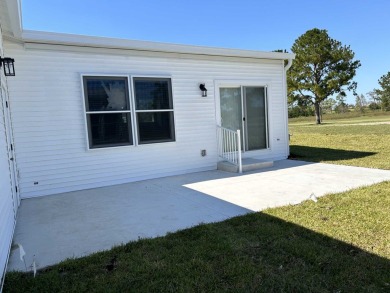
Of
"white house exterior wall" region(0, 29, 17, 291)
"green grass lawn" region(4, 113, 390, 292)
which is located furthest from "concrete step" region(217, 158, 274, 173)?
"white house exterior wall" region(0, 29, 17, 291)

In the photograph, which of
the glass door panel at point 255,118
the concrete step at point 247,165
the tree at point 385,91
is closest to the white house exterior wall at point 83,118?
the concrete step at point 247,165

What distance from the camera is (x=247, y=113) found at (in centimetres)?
721

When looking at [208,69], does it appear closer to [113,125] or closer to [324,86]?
[113,125]

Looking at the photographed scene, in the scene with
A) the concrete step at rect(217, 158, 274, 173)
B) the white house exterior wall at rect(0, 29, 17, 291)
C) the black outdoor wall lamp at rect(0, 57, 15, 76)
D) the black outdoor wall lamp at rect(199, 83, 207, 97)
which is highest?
the black outdoor wall lamp at rect(0, 57, 15, 76)

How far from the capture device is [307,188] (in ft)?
14.6

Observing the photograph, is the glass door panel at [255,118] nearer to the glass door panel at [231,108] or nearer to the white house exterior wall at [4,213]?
the glass door panel at [231,108]

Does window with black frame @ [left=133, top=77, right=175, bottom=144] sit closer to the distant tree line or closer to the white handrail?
the white handrail

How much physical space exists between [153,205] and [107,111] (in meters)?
2.33

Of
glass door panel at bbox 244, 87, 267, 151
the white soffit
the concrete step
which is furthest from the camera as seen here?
glass door panel at bbox 244, 87, 267, 151

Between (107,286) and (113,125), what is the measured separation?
12.9 ft

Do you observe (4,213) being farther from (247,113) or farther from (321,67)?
(321,67)

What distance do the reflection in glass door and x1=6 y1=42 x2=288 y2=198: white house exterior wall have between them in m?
0.39

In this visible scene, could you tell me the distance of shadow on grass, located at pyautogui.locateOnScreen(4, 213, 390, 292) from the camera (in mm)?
1989

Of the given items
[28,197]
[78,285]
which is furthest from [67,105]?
[78,285]
